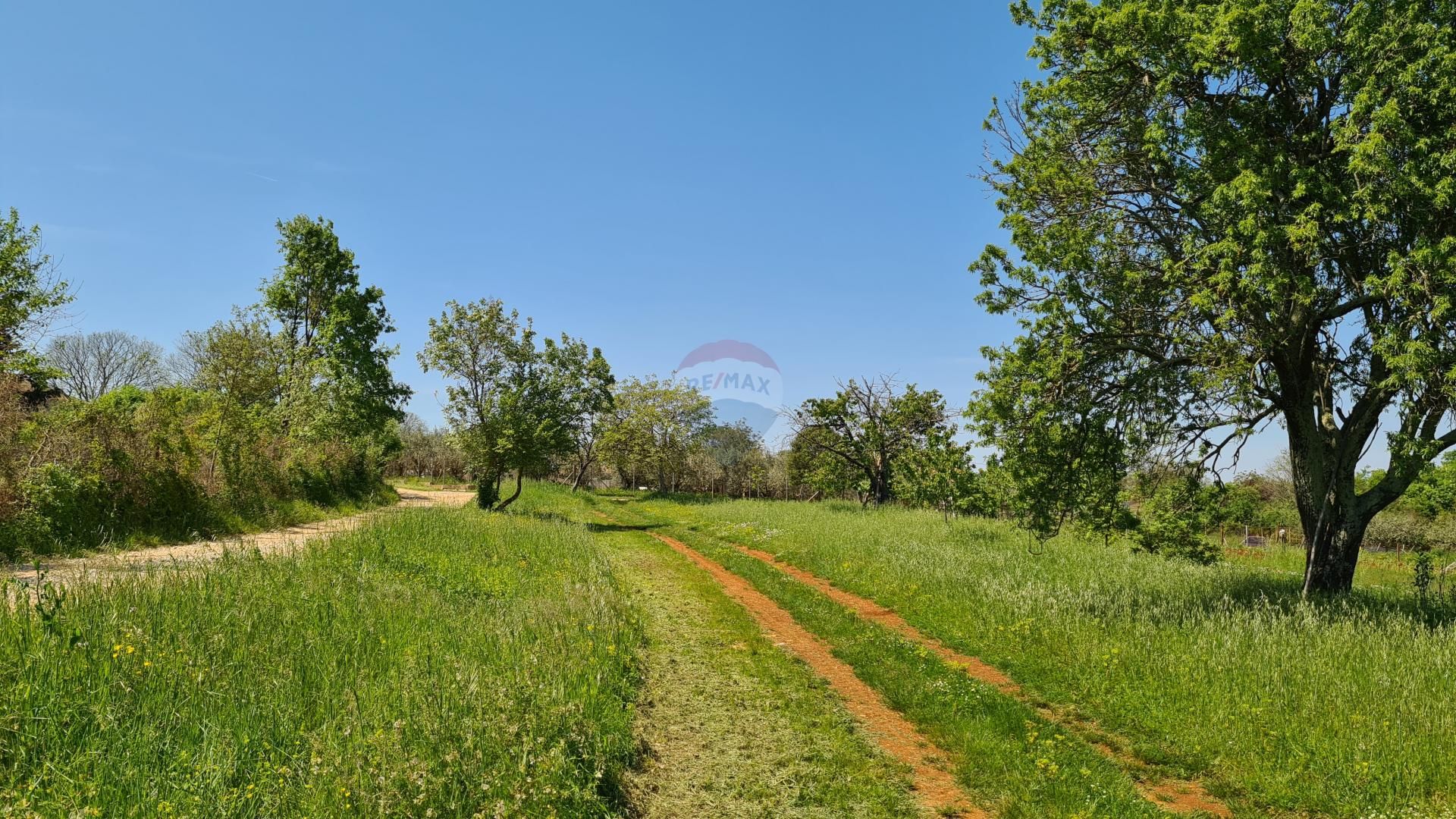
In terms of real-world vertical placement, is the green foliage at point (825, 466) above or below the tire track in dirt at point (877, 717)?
above

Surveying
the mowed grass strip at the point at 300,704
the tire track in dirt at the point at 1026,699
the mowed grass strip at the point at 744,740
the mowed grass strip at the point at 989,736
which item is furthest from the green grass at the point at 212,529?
the tire track in dirt at the point at 1026,699

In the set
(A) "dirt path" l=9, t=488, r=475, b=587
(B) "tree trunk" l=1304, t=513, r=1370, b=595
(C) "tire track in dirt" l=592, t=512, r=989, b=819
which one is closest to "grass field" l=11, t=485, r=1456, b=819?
(C) "tire track in dirt" l=592, t=512, r=989, b=819

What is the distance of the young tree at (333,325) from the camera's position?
32.2 m

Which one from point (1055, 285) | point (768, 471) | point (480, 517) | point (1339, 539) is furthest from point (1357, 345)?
point (768, 471)

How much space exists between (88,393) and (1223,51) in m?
97.4

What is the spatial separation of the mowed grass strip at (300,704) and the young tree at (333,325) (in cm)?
2671

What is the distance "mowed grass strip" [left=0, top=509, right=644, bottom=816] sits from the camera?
13.6 feet

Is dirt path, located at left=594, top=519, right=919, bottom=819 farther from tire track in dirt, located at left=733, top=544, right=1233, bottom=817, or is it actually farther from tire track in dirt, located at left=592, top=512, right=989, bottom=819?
tire track in dirt, located at left=733, top=544, right=1233, bottom=817

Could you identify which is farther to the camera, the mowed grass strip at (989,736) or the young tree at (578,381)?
the young tree at (578,381)

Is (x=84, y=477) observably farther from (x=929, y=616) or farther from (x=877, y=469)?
(x=877, y=469)

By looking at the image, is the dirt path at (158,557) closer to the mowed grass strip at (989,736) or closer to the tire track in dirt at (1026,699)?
the mowed grass strip at (989,736)

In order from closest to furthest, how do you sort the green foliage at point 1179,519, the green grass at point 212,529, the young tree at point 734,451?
1. the green grass at point 212,529
2. the green foliage at point 1179,519
3. the young tree at point 734,451

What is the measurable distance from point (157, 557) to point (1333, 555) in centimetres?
2110

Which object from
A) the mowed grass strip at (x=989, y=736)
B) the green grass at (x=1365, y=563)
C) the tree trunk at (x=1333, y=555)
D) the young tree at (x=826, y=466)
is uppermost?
the young tree at (x=826, y=466)
